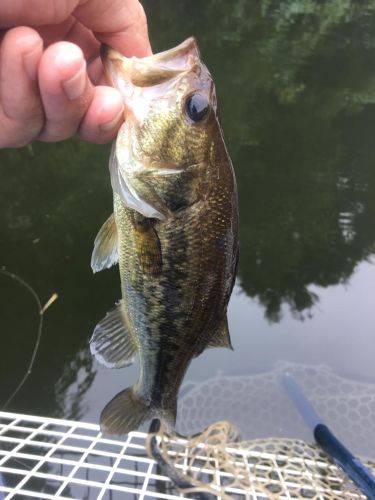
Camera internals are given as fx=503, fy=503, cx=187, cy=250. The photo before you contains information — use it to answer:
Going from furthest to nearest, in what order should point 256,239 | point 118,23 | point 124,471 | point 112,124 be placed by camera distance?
1. point 256,239
2. point 124,471
3. point 118,23
4. point 112,124

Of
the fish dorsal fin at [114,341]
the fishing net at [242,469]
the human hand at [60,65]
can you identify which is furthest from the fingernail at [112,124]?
the fishing net at [242,469]

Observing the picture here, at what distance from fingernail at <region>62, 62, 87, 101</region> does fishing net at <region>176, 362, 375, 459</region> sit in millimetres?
2791

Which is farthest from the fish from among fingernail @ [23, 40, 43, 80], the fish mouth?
fingernail @ [23, 40, 43, 80]

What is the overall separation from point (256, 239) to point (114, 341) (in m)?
4.44

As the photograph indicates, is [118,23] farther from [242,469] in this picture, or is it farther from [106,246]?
[242,469]

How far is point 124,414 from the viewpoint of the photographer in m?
1.78

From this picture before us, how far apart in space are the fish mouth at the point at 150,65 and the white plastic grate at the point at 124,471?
5.54 feet

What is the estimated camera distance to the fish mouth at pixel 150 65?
1.43m

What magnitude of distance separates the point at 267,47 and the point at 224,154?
11.5 metres

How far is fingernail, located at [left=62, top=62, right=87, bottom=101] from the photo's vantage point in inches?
47.8

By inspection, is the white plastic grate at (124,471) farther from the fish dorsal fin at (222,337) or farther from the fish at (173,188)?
the fish at (173,188)

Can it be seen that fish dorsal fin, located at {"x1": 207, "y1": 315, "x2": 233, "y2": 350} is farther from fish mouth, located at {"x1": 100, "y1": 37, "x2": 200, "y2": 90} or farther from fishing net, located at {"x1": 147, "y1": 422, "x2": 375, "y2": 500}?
fishing net, located at {"x1": 147, "y1": 422, "x2": 375, "y2": 500}

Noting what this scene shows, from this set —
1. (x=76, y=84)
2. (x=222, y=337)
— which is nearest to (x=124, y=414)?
(x=222, y=337)

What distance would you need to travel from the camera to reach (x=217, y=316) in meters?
1.62
